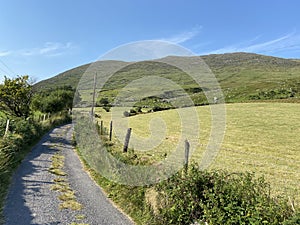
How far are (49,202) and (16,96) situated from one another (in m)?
19.1

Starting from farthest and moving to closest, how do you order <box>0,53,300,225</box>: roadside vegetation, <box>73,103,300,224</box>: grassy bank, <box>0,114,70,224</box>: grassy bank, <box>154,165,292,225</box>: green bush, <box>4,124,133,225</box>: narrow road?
1. <box>0,114,70,224</box>: grassy bank
2. <box>4,124,133,225</box>: narrow road
3. <box>73,103,300,224</box>: grassy bank
4. <box>0,53,300,225</box>: roadside vegetation
5. <box>154,165,292,225</box>: green bush

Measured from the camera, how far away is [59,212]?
650 centimetres

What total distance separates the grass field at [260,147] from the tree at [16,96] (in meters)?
10.8

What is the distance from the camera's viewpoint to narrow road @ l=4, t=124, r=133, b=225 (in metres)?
6.11

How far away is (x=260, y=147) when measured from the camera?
1986 cm

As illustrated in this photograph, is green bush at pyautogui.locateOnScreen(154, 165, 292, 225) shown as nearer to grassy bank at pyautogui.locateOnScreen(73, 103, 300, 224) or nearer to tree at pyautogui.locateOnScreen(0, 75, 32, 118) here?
grassy bank at pyautogui.locateOnScreen(73, 103, 300, 224)

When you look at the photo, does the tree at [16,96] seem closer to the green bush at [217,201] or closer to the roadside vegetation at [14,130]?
the roadside vegetation at [14,130]

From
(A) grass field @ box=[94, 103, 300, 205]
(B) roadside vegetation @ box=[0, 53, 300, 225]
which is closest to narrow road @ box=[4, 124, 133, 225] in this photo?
(B) roadside vegetation @ box=[0, 53, 300, 225]

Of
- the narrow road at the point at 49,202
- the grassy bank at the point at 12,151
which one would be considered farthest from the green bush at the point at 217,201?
the grassy bank at the point at 12,151

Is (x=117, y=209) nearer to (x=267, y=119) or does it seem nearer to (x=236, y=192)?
(x=236, y=192)

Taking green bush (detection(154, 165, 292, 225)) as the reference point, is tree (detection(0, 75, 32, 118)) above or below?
above

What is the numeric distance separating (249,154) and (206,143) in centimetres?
470

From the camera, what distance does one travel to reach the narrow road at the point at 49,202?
6.11 m

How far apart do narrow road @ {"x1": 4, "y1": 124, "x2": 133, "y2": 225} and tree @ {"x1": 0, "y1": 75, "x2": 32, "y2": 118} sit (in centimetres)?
1439
